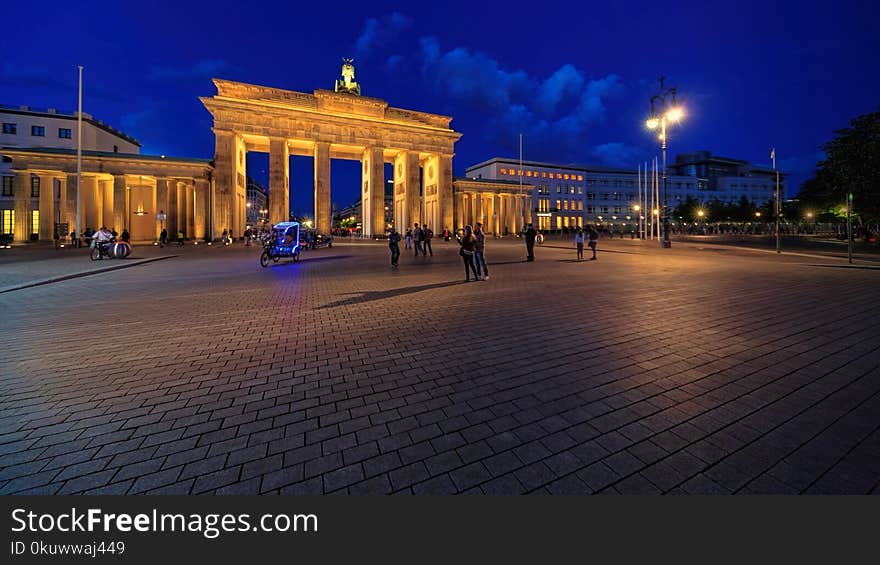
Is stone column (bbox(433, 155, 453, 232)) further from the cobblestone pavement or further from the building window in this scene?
the building window

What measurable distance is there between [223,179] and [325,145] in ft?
43.3

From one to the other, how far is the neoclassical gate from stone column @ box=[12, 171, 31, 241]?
1815 cm

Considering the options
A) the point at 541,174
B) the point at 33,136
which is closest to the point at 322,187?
the point at 33,136

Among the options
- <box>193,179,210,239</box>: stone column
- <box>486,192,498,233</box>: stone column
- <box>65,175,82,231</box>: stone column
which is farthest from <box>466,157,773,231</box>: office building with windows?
<box>65,175,82,231</box>: stone column

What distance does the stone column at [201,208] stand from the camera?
49.2 m

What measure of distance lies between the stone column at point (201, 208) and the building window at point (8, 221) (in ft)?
77.8

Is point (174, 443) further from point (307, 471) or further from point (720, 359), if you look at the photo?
point (720, 359)

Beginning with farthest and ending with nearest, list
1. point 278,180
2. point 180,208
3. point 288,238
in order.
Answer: point 278,180, point 180,208, point 288,238

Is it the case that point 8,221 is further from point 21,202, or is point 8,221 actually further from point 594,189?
point 594,189

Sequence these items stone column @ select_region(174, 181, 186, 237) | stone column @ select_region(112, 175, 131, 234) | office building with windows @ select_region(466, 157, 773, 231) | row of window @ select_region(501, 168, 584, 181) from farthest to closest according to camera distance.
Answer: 1. office building with windows @ select_region(466, 157, 773, 231)
2. row of window @ select_region(501, 168, 584, 181)
3. stone column @ select_region(174, 181, 186, 237)
4. stone column @ select_region(112, 175, 131, 234)

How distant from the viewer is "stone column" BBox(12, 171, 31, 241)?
43062 mm

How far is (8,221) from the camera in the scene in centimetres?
5184

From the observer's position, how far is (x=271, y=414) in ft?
11.9

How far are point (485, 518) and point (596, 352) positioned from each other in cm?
362
